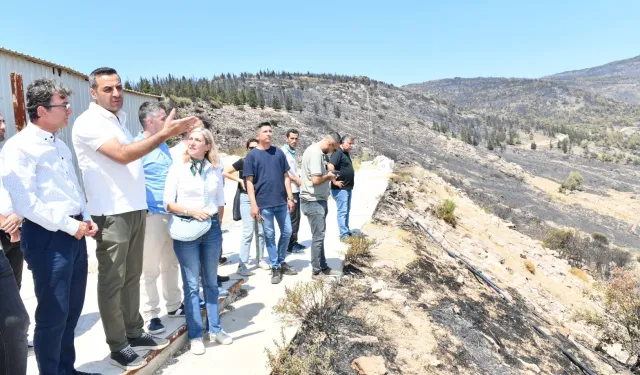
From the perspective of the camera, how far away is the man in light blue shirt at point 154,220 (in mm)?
3428

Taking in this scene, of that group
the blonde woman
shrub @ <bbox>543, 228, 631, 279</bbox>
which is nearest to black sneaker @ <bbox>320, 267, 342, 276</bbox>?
the blonde woman

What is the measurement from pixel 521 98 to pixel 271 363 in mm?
155845

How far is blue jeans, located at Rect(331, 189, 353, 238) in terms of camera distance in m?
7.00

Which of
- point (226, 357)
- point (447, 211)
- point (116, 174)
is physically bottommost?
point (447, 211)

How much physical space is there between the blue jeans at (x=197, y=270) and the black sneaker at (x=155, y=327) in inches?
9.7

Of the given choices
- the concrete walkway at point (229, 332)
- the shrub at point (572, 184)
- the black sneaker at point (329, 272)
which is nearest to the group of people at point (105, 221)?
the concrete walkway at point (229, 332)

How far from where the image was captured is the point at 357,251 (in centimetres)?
611

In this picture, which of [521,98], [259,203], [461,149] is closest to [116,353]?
[259,203]

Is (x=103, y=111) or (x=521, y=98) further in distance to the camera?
(x=521, y=98)

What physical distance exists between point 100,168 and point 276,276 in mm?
2769

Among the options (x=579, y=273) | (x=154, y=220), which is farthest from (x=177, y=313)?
(x=579, y=273)

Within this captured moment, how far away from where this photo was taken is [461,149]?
4959 centimetres

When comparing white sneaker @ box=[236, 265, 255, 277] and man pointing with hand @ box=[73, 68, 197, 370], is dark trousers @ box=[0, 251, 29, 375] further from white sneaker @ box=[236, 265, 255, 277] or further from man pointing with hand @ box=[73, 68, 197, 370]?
white sneaker @ box=[236, 265, 255, 277]

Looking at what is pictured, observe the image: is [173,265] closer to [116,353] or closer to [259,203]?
[116,353]
